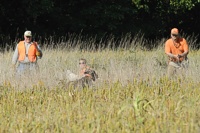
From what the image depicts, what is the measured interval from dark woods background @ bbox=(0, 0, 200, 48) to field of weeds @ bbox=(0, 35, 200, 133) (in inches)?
611

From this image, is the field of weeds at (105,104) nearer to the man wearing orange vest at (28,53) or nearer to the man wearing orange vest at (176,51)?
the man wearing orange vest at (28,53)

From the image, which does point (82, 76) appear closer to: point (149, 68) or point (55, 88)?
point (55, 88)

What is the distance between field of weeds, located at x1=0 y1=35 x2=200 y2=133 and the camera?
658cm

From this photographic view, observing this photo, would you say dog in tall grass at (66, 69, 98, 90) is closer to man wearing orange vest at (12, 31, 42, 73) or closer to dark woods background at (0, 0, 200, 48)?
man wearing orange vest at (12, 31, 42, 73)

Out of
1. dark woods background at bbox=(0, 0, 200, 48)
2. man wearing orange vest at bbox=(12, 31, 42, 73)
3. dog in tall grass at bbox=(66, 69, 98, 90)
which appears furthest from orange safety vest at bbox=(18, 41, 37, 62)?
dark woods background at bbox=(0, 0, 200, 48)

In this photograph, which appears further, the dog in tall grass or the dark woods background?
the dark woods background

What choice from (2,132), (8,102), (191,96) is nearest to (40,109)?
(8,102)

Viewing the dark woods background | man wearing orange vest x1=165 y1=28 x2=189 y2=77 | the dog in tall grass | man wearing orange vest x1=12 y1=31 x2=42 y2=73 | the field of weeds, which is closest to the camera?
the field of weeds

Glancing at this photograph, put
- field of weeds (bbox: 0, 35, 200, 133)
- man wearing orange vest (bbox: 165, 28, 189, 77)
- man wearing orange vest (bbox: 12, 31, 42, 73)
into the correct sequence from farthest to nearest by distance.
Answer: man wearing orange vest (bbox: 165, 28, 189, 77) → man wearing orange vest (bbox: 12, 31, 42, 73) → field of weeds (bbox: 0, 35, 200, 133)

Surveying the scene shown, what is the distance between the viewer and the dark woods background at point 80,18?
89.8ft

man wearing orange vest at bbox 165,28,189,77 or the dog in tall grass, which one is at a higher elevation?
man wearing orange vest at bbox 165,28,189,77

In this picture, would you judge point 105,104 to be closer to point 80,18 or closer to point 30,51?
point 30,51

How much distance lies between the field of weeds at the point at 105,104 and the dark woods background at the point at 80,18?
51.0ft

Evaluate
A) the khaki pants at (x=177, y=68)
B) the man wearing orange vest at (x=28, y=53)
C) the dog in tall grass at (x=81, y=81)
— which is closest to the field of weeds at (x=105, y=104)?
the dog in tall grass at (x=81, y=81)
